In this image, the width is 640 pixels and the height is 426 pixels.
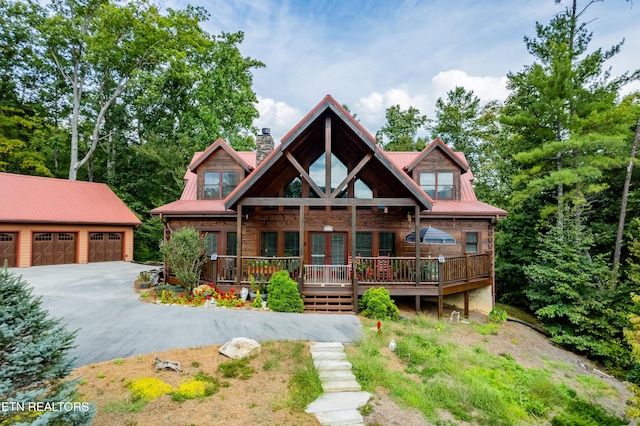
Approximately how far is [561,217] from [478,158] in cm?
1411

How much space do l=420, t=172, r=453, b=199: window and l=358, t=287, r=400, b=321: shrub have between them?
6.66m

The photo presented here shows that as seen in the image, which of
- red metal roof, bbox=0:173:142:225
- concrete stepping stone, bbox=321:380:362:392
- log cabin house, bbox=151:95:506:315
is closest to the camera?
concrete stepping stone, bbox=321:380:362:392

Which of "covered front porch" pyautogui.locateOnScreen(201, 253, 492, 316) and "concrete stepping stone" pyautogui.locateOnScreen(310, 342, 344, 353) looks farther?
"covered front porch" pyautogui.locateOnScreen(201, 253, 492, 316)

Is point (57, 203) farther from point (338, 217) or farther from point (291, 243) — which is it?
point (338, 217)

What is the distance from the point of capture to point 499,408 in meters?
5.62

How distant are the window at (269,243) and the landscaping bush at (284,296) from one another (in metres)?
3.55

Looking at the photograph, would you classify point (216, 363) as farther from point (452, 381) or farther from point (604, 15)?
point (604, 15)

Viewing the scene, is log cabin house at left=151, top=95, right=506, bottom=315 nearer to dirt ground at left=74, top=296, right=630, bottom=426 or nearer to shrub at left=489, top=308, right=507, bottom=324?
shrub at left=489, top=308, right=507, bottom=324

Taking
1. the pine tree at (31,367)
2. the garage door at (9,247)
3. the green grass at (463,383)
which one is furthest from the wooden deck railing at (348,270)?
the garage door at (9,247)

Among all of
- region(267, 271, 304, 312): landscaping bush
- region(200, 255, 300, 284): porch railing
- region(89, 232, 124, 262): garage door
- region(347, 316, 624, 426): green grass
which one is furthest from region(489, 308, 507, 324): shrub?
region(89, 232, 124, 262): garage door

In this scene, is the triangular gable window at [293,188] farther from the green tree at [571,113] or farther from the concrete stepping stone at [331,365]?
the green tree at [571,113]

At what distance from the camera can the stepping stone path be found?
482 centimetres

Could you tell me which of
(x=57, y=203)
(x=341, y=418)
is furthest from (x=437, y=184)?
(x=57, y=203)

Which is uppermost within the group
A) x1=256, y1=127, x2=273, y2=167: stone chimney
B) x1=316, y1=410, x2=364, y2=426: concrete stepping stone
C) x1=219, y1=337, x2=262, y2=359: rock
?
x1=256, y1=127, x2=273, y2=167: stone chimney
